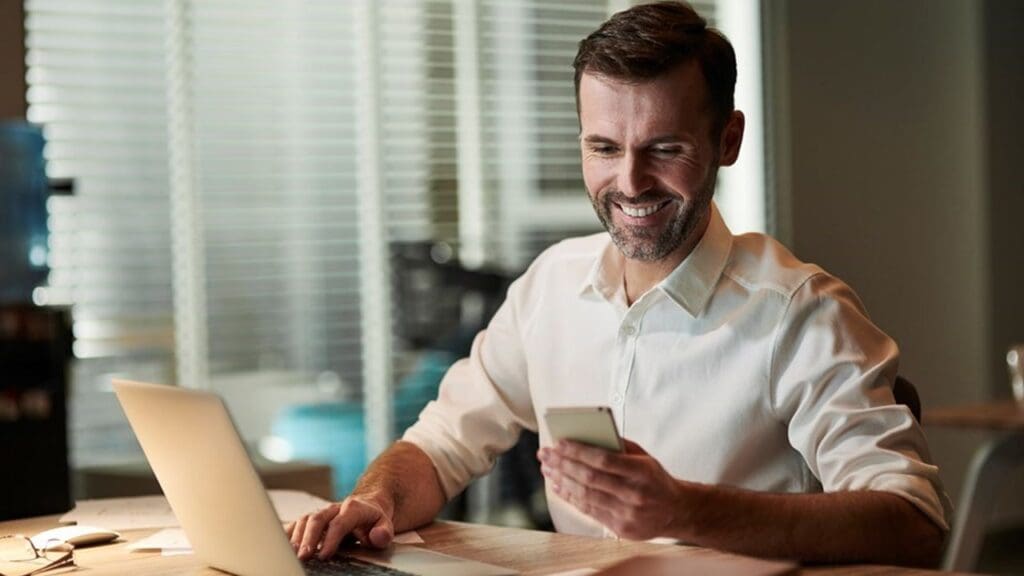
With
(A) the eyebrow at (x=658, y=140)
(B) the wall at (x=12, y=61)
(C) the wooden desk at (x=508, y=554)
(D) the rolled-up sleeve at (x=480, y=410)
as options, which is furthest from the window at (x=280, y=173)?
(A) the eyebrow at (x=658, y=140)

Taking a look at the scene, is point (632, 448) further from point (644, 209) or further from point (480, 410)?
point (480, 410)

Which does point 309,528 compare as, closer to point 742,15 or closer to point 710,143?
point 710,143

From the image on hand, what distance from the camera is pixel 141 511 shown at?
2.14 m

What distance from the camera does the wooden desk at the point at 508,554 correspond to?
62.2 inches

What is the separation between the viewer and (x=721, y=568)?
132 centimetres

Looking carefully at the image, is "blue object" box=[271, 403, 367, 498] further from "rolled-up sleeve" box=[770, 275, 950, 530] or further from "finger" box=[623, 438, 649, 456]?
"finger" box=[623, 438, 649, 456]

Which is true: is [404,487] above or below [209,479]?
below

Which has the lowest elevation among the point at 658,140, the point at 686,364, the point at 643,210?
the point at 686,364

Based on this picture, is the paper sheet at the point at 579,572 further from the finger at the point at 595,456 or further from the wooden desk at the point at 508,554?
the finger at the point at 595,456

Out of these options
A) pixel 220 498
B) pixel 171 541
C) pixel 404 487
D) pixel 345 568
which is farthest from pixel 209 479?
pixel 404 487

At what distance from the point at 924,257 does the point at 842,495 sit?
4.00 metres

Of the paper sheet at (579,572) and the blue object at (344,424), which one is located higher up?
the paper sheet at (579,572)

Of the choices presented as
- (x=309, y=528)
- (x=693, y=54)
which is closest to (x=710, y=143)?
(x=693, y=54)

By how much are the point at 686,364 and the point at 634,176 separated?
11.2 inches
